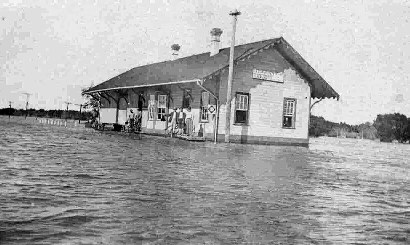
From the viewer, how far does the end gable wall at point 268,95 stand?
67.4ft

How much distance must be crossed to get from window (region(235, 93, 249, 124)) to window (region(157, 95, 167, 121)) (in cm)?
531

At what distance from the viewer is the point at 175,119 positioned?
75.6 ft

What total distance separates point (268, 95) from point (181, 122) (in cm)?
441

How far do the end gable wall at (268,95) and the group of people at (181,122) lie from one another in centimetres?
212

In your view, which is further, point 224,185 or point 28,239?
point 224,185

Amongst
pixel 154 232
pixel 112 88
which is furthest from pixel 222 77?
pixel 154 232

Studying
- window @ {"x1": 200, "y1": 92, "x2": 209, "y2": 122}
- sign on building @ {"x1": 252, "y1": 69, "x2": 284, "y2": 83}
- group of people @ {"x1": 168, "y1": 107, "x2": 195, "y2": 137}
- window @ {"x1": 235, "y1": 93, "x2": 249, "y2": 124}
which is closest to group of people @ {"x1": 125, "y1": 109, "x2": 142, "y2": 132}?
group of people @ {"x1": 168, "y1": 107, "x2": 195, "y2": 137}

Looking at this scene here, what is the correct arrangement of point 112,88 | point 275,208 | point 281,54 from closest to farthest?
point 275,208 < point 281,54 < point 112,88

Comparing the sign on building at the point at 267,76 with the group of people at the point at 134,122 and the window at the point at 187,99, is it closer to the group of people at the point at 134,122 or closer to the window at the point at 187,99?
the window at the point at 187,99

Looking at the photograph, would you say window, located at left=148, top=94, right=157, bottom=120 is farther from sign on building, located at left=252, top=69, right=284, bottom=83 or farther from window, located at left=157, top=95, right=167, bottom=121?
sign on building, located at left=252, top=69, right=284, bottom=83

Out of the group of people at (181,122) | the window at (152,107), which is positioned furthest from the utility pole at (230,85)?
the window at (152,107)

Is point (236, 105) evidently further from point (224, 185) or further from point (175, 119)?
point (224, 185)

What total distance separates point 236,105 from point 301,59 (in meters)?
3.70

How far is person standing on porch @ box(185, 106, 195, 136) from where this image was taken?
2177 cm
